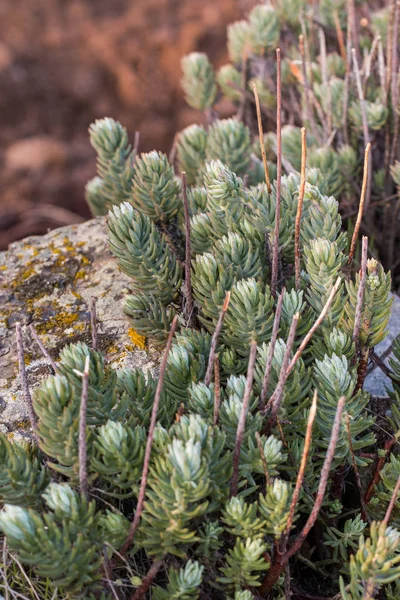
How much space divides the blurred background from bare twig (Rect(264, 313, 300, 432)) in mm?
3715

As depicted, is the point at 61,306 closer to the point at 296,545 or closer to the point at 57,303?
the point at 57,303

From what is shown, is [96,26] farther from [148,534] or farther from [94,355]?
[148,534]

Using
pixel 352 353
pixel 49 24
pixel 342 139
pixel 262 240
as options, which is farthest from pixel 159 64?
pixel 352 353

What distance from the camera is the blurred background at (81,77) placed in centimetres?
492

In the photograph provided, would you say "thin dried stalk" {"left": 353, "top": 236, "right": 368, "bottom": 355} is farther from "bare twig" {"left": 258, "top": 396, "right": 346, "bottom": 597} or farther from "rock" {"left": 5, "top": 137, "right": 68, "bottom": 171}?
"rock" {"left": 5, "top": 137, "right": 68, "bottom": 171}

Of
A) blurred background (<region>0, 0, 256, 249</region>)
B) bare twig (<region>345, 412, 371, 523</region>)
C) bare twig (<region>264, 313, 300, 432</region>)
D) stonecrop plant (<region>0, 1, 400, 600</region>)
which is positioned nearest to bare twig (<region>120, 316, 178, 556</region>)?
stonecrop plant (<region>0, 1, 400, 600</region>)

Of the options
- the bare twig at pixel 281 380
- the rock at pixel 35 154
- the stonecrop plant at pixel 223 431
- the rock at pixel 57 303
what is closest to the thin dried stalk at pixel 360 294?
the stonecrop plant at pixel 223 431

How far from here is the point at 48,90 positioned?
5.21 m

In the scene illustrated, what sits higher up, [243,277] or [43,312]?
[243,277]

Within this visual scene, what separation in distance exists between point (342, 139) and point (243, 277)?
112cm

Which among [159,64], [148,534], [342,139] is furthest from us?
[159,64]

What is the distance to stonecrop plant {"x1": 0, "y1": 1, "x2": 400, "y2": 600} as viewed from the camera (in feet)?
3.90

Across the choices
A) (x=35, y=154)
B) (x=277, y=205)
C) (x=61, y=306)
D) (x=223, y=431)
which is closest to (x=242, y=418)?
(x=223, y=431)

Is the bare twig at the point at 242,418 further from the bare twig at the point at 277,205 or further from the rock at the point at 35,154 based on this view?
the rock at the point at 35,154
